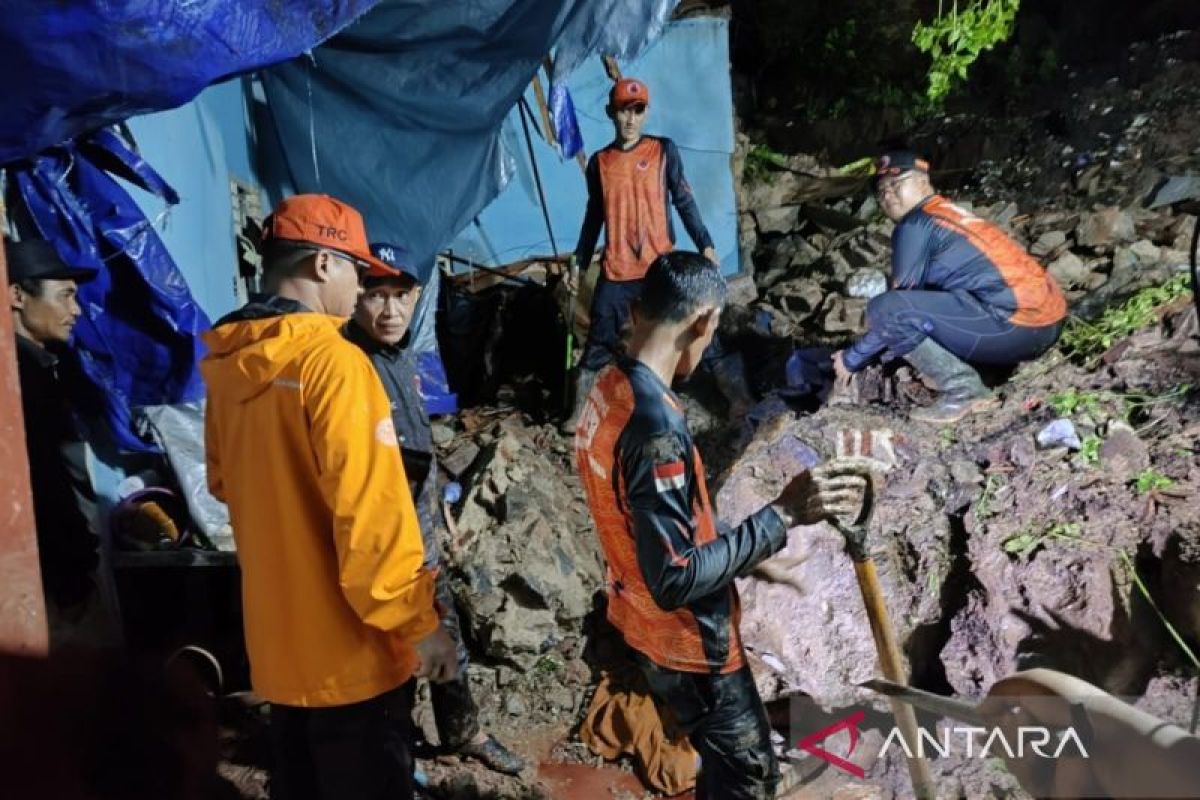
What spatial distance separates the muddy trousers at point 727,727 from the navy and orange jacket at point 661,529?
0.05 m

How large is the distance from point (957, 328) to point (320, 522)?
386cm

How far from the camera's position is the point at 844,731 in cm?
350

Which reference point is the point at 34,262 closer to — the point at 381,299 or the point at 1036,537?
the point at 381,299

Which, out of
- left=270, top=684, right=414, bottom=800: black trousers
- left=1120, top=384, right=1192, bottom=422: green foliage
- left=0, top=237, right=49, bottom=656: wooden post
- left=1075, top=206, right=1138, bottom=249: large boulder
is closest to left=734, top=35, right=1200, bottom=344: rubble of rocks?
left=1075, top=206, right=1138, bottom=249: large boulder

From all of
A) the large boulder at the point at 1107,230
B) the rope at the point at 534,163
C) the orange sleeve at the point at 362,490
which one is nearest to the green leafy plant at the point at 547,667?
the orange sleeve at the point at 362,490

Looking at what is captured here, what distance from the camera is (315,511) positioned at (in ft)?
6.50

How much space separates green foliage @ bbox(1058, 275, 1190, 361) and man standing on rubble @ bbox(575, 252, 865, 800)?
3219 mm

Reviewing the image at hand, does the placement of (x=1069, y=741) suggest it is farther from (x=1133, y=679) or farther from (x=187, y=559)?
(x=187, y=559)

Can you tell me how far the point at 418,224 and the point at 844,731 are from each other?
4037mm

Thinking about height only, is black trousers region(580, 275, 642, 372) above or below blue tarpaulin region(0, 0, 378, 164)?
below

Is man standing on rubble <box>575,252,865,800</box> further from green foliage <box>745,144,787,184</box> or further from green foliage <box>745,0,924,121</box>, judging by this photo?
green foliage <box>745,0,924,121</box>

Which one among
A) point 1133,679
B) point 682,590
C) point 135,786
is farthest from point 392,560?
point 1133,679

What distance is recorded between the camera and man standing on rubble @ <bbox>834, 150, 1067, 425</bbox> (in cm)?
447

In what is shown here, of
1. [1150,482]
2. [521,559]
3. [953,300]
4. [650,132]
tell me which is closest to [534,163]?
[650,132]
